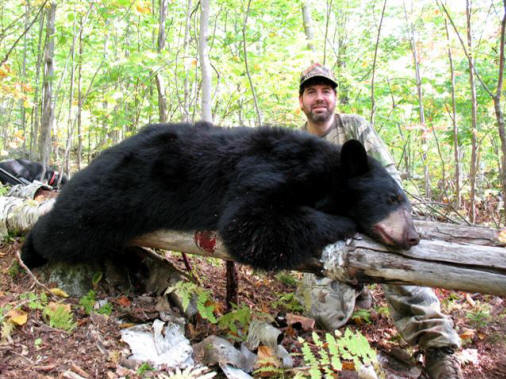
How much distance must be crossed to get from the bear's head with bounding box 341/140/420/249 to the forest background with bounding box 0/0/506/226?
9.98 ft

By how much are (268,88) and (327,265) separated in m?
6.90

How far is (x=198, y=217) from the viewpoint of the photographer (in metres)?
→ 3.24

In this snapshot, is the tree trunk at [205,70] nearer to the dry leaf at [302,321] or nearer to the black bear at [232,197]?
the black bear at [232,197]

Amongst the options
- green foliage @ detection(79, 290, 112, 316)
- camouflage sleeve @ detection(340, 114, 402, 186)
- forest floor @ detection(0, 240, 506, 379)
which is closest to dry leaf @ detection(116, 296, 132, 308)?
forest floor @ detection(0, 240, 506, 379)

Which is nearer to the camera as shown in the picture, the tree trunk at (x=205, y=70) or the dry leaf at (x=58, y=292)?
the dry leaf at (x=58, y=292)

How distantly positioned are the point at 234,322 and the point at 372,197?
1686mm

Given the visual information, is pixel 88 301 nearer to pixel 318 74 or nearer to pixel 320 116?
pixel 320 116

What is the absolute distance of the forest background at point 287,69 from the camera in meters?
7.15

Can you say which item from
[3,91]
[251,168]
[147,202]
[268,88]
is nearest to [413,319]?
[251,168]

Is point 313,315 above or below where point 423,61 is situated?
below

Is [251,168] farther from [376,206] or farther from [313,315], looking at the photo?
[313,315]

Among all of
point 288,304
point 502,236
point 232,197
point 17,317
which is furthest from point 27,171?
point 502,236

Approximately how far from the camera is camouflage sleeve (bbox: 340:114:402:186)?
15.4 ft

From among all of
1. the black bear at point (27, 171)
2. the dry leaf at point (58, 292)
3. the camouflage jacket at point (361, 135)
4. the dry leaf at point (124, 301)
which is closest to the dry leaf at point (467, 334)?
the camouflage jacket at point (361, 135)
